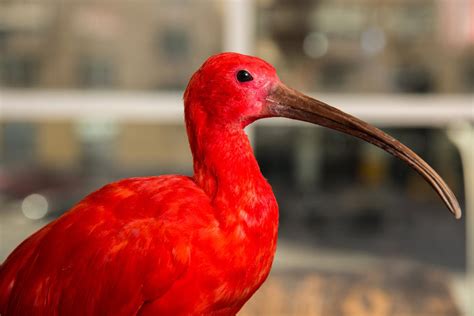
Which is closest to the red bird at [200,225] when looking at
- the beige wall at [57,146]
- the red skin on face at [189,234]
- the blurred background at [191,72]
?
the red skin on face at [189,234]

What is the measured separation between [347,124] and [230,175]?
0.14 m

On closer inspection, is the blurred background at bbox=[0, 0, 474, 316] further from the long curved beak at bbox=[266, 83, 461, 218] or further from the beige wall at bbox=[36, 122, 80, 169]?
the long curved beak at bbox=[266, 83, 461, 218]

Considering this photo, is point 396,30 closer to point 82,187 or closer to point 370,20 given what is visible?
point 370,20

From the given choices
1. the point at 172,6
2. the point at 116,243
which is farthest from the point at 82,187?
the point at 116,243

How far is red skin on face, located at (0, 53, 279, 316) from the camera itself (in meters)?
0.70

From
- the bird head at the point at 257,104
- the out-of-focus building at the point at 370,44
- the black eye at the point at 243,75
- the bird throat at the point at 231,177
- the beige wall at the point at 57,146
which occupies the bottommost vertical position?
the beige wall at the point at 57,146

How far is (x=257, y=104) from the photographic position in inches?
28.9

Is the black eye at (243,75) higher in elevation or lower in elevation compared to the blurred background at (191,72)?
higher

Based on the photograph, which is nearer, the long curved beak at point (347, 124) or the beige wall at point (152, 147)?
the long curved beak at point (347, 124)

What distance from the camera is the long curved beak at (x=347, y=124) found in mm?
710

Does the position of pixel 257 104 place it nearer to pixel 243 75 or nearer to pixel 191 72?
pixel 243 75

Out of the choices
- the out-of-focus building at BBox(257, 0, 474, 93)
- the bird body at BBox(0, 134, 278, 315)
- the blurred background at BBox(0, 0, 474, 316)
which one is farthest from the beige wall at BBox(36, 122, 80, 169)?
the bird body at BBox(0, 134, 278, 315)

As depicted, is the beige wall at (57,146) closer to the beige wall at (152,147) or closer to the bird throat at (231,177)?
the beige wall at (152,147)

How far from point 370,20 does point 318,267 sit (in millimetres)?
939
